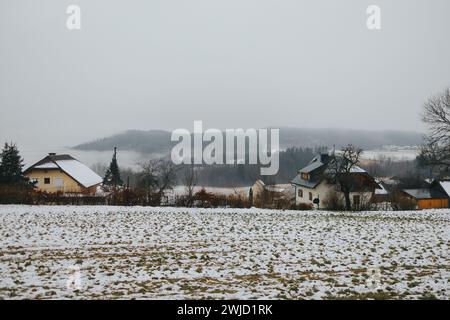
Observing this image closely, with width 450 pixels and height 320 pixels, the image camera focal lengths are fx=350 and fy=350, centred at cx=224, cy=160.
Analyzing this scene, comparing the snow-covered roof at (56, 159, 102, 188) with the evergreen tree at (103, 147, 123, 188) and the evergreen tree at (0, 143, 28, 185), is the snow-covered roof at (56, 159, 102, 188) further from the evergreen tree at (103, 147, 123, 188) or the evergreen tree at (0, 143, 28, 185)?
the evergreen tree at (0, 143, 28, 185)

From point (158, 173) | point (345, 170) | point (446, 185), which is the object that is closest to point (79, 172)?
point (158, 173)

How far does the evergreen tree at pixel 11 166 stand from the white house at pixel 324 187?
28.8m

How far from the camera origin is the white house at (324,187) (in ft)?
112

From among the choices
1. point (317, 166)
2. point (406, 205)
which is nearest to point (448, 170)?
point (406, 205)

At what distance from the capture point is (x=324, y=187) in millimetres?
39062

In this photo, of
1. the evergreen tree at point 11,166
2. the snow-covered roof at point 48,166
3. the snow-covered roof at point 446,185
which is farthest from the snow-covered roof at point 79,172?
the snow-covered roof at point 446,185

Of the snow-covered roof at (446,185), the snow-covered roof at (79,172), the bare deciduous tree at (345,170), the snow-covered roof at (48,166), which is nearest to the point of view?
the bare deciduous tree at (345,170)

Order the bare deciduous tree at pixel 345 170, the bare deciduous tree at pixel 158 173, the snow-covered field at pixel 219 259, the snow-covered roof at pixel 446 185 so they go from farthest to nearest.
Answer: the snow-covered roof at pixel 446 185 < the bare deciduous tree at pixel 158 173 < the bare deciduous tree at pixel 345 170 < the snow-covered field at pixel 219 259

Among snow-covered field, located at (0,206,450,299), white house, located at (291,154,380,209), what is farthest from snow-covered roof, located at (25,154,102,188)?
snow-covered field, located at (0,206,450,299)

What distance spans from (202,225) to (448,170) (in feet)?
73.3

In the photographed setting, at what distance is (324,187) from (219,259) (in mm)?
30563

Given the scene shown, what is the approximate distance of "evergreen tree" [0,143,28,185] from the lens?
35.4 meters

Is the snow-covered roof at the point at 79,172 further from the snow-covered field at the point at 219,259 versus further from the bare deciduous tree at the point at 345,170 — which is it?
the bare deciduous tree at the point at 345,170

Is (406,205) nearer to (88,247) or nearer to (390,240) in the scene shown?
(390,240)
